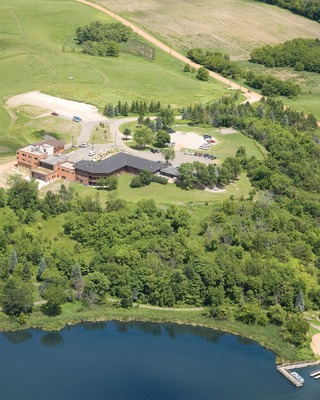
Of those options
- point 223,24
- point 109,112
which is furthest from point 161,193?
point 223,24

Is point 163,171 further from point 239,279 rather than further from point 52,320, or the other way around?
point 52,320

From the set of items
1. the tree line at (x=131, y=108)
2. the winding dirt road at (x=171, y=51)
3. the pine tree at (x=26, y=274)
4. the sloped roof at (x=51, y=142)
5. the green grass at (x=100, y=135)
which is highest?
the pine tree at (x=26, y=274)

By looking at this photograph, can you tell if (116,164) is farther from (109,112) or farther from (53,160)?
(109,112)

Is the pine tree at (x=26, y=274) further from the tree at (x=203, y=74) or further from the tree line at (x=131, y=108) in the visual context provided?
the tree at (x=203, y=74)

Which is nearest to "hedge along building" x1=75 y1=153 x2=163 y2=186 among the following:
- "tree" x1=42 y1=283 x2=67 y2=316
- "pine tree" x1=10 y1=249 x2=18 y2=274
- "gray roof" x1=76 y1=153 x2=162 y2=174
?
"gray roof" x1=76 y1=153 x2=162 y2=174

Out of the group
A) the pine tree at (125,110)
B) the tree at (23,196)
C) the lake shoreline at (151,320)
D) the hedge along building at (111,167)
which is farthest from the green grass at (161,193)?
the pine tree at (125,110)

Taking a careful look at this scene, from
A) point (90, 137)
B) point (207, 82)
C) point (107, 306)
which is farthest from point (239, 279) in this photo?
point (207, 82)
